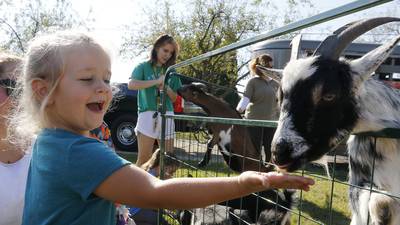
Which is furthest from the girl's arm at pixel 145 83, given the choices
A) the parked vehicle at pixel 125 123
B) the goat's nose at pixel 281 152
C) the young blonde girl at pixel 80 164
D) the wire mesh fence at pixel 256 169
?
the parked vehicle at pixel 125 123

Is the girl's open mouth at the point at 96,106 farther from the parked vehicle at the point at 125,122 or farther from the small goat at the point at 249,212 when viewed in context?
the parked vehicle at the point at 125,122

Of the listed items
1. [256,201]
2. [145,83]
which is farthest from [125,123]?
[256,201]

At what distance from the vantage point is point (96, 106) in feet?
4.63

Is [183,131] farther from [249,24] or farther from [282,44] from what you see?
[249,24]

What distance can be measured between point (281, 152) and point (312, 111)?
0.31 meters

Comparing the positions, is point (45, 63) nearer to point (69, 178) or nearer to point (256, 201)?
point (69, 178)

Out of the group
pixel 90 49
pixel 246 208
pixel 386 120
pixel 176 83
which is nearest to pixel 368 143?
pixel 386 120

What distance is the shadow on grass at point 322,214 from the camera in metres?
4.73

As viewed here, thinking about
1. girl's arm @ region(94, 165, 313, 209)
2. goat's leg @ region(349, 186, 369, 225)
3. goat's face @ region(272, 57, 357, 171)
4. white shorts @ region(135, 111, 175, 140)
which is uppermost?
goat's face @ region(272, 57, 357, 171)

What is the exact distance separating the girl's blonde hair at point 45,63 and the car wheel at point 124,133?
8.32 metres

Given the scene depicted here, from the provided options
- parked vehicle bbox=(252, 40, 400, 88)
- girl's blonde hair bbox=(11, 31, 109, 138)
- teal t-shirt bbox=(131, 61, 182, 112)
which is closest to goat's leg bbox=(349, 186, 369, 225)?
girl's blonde hair bbox=(11, 31, 109, 138)

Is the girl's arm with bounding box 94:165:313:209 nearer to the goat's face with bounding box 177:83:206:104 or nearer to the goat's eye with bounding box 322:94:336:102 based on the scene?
the goat's eye with bounding box 322:94:336:102

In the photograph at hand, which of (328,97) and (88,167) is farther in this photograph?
(328,97)

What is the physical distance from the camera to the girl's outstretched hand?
1.11 m
